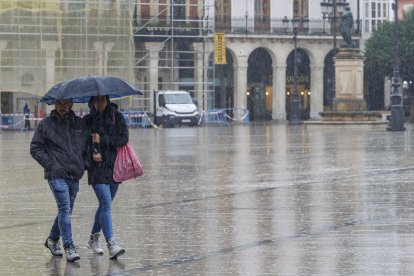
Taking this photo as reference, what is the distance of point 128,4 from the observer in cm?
6762

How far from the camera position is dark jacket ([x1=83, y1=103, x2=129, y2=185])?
483 inches

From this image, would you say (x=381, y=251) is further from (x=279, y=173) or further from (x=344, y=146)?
(x=344, y=146)

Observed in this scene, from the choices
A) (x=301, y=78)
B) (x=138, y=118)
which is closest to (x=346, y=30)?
(x=138, y=118)

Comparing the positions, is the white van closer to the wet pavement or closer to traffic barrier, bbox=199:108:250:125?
traffic barrier, bbox=199:108:250:125

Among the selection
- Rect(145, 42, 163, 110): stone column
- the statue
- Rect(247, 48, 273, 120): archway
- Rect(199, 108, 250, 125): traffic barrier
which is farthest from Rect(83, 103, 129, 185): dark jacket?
Rect(247, 48, 273, 120): archway

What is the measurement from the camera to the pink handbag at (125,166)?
12281mm

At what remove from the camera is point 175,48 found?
82.2 m

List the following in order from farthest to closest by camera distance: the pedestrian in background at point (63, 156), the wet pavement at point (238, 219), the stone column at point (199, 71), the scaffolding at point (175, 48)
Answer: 1. the stone column at point (199, 71)
2. the scaffolding at point (175, 48)
3. the pedestrian in background at point (63, 156)
4. the wet pavement at point (238, 219)

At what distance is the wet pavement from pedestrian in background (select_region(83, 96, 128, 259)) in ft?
1.04

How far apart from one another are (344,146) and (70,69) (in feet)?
102

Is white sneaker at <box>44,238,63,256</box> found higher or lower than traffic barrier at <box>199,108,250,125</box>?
higher

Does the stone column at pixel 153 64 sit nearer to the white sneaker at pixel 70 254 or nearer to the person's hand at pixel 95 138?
the person's hand at pixel 95 138

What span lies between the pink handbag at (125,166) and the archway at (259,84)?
3241 inches

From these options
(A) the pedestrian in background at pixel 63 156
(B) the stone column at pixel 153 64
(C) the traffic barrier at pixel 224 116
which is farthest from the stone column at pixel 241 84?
(A) the pedestrian in background at pixel 63 156
